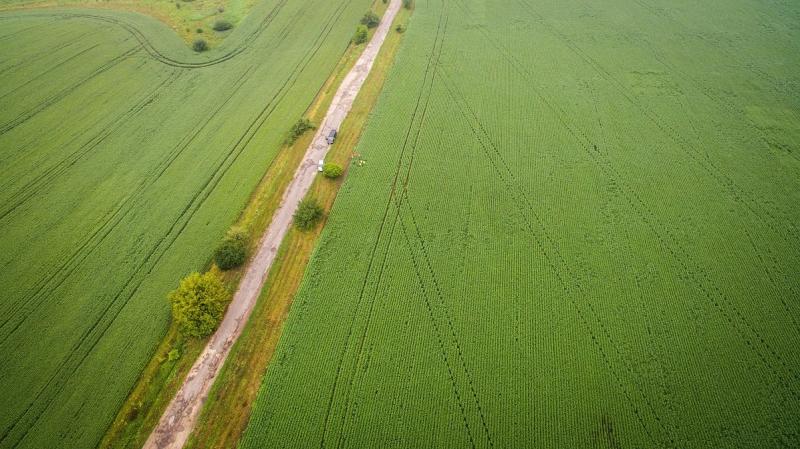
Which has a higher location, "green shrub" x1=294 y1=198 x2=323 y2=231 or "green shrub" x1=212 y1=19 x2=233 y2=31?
"green shrub" x1=212 y1=19 x2=233 y2=31

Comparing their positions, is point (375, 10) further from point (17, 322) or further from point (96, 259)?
point (17, 322)

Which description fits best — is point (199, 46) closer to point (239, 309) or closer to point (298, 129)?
point (298, 129)

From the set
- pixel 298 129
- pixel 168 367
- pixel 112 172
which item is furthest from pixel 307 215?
pixel 112 172

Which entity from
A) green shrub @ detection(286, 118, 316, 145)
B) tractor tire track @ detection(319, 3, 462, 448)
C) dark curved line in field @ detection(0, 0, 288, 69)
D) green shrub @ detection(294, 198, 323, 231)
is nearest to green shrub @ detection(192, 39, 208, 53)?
dark curved line in field @ detection(0, 0, 288, 69)

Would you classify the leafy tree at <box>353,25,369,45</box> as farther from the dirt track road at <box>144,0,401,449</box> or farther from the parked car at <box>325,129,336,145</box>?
the parked car at <box>325,129,336,145</box>

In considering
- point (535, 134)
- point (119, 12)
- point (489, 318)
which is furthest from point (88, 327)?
point (119, 12)

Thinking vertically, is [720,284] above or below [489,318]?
above
